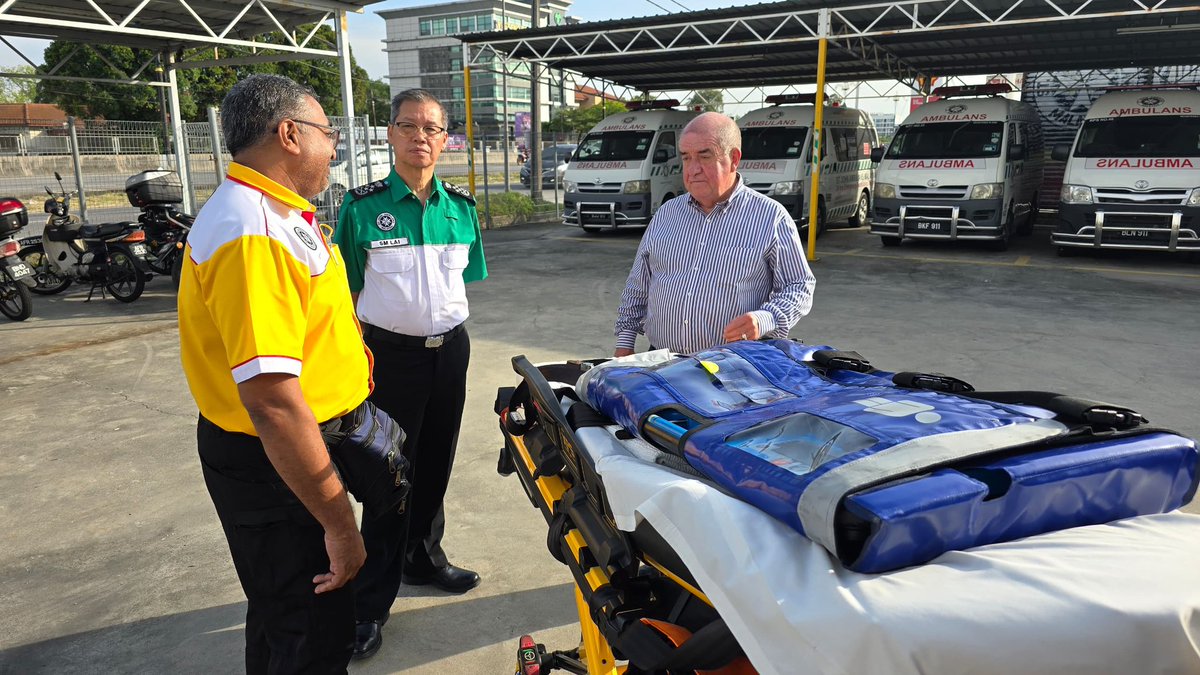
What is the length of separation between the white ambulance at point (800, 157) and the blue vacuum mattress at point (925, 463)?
448 inches

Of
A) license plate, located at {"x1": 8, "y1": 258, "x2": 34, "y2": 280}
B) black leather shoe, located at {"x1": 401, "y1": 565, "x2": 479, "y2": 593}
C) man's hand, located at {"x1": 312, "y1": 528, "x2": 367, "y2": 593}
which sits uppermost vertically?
license plate, located at {"x1": 8, "y1": 258, "x2": 34, "y2": 280}

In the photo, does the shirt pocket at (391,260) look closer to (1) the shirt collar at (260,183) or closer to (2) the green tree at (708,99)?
(1) the shirt collar at (260,183)

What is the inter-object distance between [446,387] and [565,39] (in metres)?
12.3

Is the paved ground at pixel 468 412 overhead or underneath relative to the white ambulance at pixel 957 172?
underneath

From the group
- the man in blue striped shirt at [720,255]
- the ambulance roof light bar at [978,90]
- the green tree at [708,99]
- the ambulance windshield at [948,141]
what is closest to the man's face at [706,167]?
the man in blue striped shirt at [720,255]

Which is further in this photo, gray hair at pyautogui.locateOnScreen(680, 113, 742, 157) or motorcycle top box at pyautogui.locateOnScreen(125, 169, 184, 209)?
motorcycle top box at pyautogui.locateOnScreen(125, 169, 184, 209)

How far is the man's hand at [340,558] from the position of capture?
5.95 feet

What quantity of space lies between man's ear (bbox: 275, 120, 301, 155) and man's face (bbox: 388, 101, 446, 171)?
1.01 meters

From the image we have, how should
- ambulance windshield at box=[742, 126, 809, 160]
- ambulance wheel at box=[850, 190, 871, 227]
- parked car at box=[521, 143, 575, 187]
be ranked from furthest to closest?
parked car at box=[521, 143, 575, 187] → ambulance wheel at box=[850, 190, 871, 227] → ambulance windshield at box=[742, 126, 809, 160]

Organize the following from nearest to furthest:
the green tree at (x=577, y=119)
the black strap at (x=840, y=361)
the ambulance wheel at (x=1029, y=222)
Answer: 1. the black strap at (x=840, y=361)
2. the ambulance wheel at (x=1029, y=222)
3. the green tree at (x=577, y=119)

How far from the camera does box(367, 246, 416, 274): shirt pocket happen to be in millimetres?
2812

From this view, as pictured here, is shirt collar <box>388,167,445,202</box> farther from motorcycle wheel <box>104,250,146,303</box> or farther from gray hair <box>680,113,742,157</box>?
motorcycle wheel <box>104,250,146,303</box>

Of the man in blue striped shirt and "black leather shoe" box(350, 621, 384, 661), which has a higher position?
the man in blue striped shirt

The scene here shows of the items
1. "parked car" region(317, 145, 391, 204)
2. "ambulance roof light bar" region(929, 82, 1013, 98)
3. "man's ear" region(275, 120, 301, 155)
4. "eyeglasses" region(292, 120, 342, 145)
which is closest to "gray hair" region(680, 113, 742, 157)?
"eyeglasses" region(292, 120, 342, 145)
